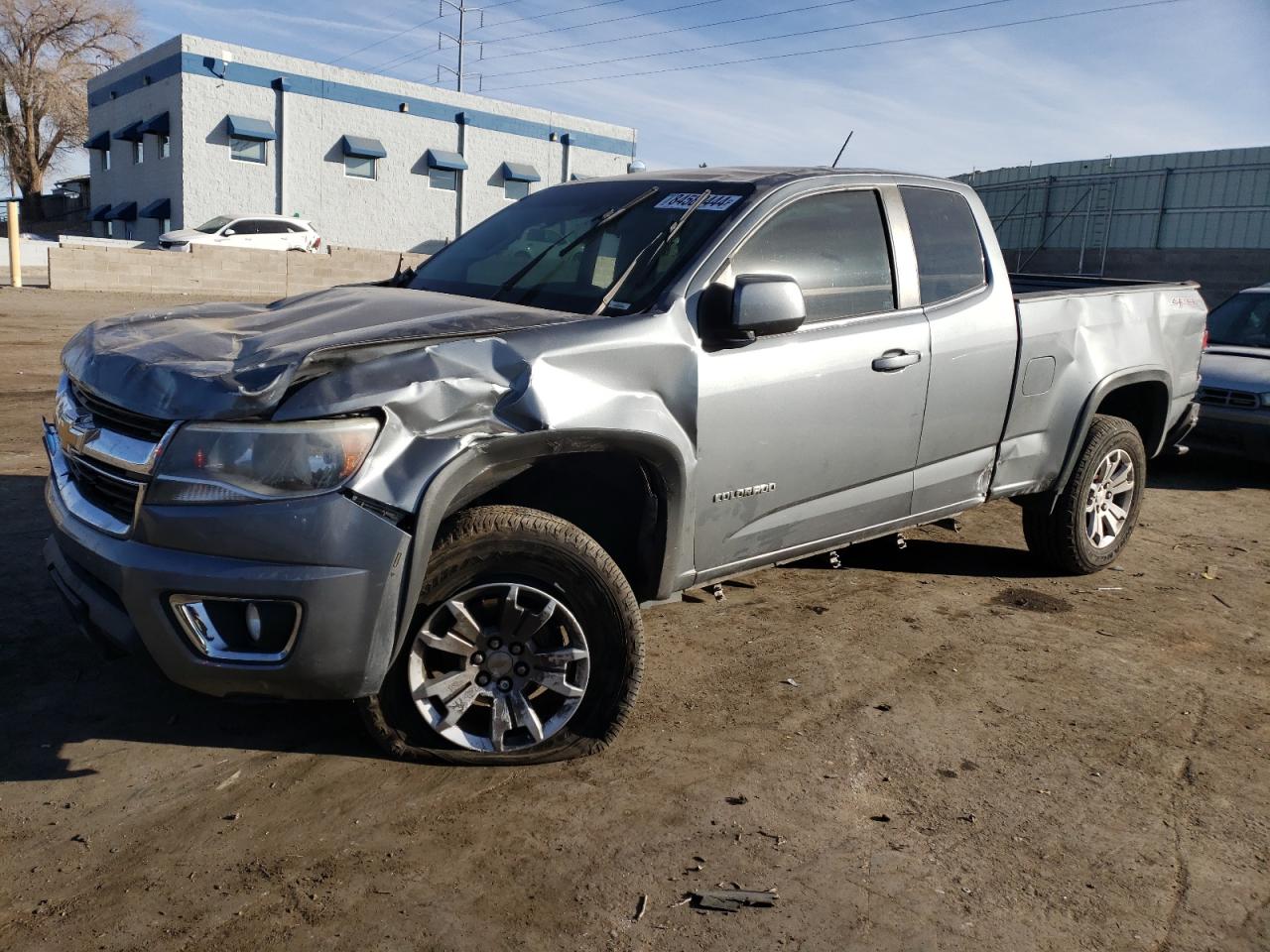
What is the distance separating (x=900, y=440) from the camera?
14.3 ft

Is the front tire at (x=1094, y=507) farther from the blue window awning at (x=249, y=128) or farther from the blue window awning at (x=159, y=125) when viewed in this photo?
the blue window awning at (x=159, y=125)

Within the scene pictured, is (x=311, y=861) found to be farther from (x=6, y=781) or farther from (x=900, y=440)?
(x=900, y=440)

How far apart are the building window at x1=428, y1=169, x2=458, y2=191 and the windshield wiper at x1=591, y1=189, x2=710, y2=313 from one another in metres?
36.3

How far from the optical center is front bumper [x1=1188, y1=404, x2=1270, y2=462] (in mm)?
8258

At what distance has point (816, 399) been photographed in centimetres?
394

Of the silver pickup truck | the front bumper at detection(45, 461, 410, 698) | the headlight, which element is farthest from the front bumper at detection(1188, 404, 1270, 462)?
the headlight

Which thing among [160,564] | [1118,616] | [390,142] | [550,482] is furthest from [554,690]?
[390,142]

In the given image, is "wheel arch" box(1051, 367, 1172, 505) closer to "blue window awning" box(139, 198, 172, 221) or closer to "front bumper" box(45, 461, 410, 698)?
"front bumper" box(45, 461, 410, 698)

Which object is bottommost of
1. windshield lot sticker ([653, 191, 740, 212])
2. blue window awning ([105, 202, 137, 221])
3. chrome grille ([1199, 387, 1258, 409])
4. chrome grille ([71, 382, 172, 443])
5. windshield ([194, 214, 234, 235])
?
chrome grille ([1199, 387, 1258, 409])

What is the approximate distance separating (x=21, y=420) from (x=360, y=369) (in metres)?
6.51

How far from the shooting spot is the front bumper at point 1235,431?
325 inches

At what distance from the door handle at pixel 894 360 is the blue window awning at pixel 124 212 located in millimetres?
36168

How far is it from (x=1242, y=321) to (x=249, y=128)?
29682mm

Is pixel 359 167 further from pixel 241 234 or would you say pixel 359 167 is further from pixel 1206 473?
pixel 1206 473
